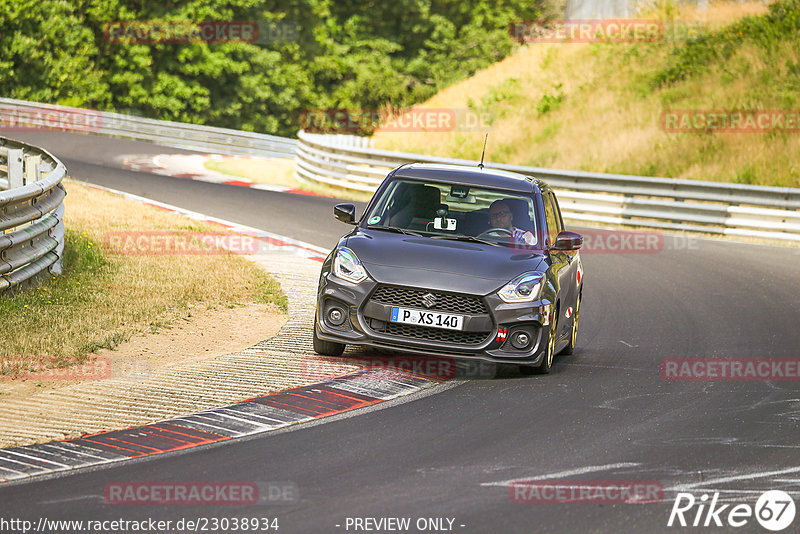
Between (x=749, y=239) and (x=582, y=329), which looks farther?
(x=749, y=239)

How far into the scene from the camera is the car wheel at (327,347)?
974 centimetres

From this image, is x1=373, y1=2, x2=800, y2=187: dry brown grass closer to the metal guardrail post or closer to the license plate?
the metal guardrail post

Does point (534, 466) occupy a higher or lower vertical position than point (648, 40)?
lower

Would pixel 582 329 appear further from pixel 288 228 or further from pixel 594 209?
pixel 594 209

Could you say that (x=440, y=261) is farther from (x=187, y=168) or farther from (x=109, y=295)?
(x=187, y=168)

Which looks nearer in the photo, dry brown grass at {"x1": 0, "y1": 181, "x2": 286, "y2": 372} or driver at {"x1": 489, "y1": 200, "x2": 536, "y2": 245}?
dry brown grass at {"x1": 0, "y1": 181, "x2": 286, "y2": 372}

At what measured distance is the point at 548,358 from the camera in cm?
966

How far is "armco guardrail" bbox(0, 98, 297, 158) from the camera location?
39.4m

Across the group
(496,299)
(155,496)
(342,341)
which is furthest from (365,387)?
(155,496)

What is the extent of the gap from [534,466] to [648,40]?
1278 inches

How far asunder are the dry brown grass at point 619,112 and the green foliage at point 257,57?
17.6 m

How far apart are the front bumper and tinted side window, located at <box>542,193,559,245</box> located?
47.6 inches

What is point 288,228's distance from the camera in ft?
64.1

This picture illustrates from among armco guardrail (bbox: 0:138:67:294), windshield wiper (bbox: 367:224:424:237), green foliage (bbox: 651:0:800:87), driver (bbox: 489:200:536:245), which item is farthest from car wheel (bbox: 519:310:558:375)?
green foliage (bbox: 651:0:800:87)
